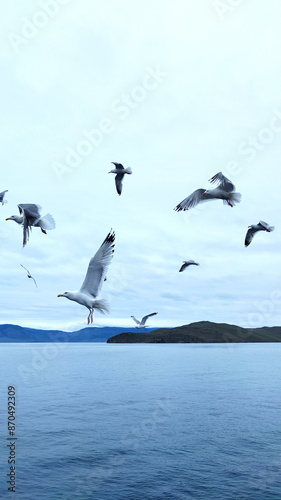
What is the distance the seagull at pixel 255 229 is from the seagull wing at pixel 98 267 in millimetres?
10289

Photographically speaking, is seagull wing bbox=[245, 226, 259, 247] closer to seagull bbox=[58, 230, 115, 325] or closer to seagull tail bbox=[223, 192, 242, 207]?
seagull tail bbox=[223, 192, 242, 207]

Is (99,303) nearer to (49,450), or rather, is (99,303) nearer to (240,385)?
(49,450)

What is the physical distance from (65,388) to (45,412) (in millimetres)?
32081

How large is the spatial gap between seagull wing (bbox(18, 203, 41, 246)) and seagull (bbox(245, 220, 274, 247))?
1090 centimetres

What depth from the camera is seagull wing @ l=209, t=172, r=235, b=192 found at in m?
22.9

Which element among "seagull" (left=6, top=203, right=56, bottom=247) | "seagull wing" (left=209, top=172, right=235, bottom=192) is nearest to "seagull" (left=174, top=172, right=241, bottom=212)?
"seagull wing" (left=209, top=172, right=235, bottom=192)

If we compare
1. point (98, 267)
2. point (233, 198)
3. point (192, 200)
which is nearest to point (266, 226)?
point (233, 198)

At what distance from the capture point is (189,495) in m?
27.5

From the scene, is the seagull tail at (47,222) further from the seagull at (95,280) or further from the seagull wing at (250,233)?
the seagull wing at (250,233)

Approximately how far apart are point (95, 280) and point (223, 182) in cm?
1003

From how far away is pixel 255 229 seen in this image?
25016 millimetres

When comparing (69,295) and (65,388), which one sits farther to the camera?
(65,388)

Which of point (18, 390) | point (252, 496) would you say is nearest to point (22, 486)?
point (252, 496)

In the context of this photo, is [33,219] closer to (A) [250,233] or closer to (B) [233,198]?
(B) [233,198]
